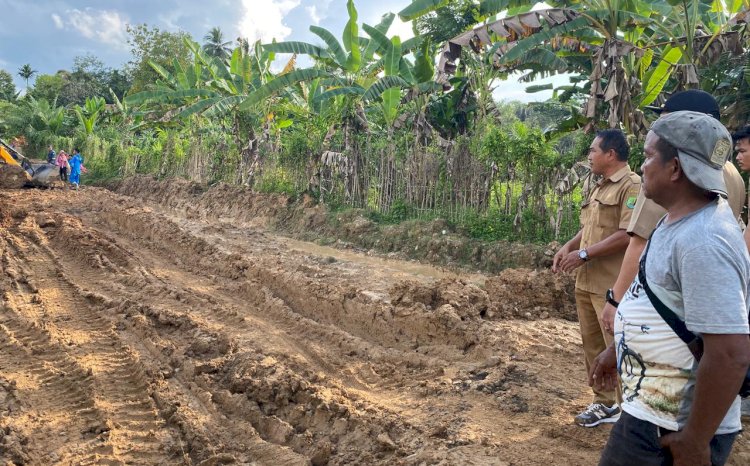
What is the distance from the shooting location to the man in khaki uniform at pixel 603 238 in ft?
10.8

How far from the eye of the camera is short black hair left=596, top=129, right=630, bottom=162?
3367 mm

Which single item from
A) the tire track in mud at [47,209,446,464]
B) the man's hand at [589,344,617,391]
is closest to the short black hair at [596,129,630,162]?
the man's hand at [589,344,617,391]

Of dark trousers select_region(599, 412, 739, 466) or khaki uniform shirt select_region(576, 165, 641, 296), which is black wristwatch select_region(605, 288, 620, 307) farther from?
dark trousers select_region(599, 412, 739, 466)

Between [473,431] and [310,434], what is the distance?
3.55 ft

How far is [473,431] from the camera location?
3.42 metres

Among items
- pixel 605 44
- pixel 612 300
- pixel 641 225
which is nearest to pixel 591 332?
pixel 612 300

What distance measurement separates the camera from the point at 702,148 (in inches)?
63.2

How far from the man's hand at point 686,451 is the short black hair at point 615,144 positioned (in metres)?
2.23

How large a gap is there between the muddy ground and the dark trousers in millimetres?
1443

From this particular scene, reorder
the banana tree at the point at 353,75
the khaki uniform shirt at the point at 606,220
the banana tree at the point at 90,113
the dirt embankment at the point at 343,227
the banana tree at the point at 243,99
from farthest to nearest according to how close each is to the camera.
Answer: the banana tree at the point at 90,113 → the banana tree at the point at 243,99 → the banana tree at the point at 353,75 → the dirt embankment at the point at 343,227 → the khaki uniform shirt at the point at 606,220

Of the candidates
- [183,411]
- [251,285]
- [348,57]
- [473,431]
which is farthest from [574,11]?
[183,411]

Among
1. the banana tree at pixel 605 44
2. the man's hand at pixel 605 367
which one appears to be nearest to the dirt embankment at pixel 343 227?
the banana tree at pixel 605 44

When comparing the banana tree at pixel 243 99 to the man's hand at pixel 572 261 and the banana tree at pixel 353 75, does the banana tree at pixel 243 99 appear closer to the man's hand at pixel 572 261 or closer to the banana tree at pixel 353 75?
the banana tree at pixel 353 75

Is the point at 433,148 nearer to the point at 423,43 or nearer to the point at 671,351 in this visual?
the point at 423,43
